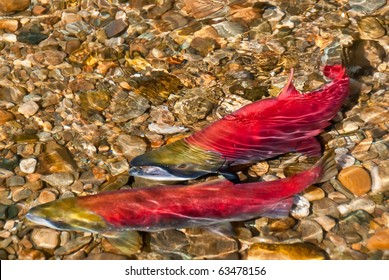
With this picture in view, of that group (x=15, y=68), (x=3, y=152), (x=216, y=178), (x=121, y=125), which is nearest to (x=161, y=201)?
(x=216, y=178)

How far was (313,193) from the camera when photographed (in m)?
5.18

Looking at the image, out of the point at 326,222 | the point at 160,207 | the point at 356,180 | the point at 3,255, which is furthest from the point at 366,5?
the point at 3,255

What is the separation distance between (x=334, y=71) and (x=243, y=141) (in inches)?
62.8

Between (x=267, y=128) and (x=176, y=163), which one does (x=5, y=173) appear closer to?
(x=176, y=163)

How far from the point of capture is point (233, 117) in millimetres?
5355

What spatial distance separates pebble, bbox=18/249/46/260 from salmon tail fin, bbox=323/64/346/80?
10.8ft

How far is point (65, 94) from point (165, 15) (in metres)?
1.73

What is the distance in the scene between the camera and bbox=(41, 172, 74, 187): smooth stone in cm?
543

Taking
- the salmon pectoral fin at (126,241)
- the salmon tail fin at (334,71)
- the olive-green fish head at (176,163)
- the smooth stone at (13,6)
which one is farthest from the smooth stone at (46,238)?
the smooth stone at (13,6)

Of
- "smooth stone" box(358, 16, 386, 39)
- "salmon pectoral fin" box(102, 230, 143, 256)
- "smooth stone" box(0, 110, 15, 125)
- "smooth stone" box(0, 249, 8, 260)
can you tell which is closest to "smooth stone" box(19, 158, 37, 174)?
"smooth stone" box(0, 110, 15, 125)

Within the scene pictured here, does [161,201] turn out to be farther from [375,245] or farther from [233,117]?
[375,245]

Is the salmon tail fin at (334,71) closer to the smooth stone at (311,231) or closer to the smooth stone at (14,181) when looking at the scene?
the smooth stone at (311,231)

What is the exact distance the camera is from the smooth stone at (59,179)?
543 cm

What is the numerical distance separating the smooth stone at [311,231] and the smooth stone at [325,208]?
0.48 feet
